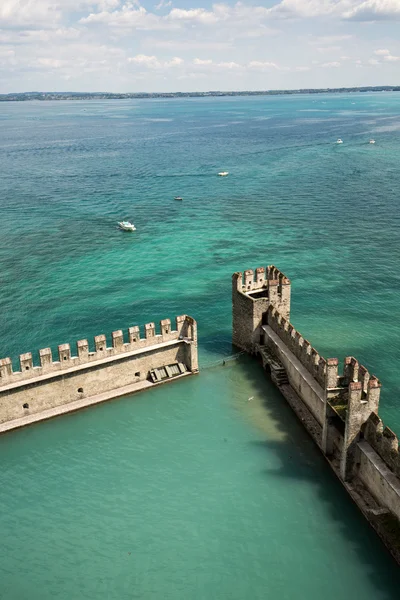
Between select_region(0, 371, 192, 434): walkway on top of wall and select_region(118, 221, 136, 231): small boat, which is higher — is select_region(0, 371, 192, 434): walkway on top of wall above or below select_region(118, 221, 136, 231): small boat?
below

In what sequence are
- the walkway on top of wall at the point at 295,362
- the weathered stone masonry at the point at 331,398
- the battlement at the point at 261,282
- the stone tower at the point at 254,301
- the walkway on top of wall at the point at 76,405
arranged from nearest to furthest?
the weathered stone masonry at the point at 331,398 < the walkway on top of wall at the point at 295,362 < the walkway on top of wall at the point at 76,405 < the battlement at the point at 261,282 < the stone tower at the point at 254,301

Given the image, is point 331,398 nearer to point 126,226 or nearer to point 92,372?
point 92,372

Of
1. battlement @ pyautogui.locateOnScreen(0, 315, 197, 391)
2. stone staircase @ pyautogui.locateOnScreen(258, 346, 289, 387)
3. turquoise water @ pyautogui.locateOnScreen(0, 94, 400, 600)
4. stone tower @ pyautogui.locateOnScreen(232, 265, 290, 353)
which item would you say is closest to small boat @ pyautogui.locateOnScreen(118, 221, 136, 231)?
turquoise water @ pyautogui.locateOnScreen(0, 94, 400, 600)

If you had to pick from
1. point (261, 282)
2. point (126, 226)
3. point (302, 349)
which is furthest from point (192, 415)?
point (126, 226)

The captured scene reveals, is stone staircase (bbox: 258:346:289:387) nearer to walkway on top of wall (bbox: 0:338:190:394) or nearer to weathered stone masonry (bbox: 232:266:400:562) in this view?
weathered stone masonry (bbox: 232:266:400:562)

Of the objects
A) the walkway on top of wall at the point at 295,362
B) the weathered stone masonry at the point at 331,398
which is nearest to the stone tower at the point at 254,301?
the weathered stone masonry at the point at 331,398

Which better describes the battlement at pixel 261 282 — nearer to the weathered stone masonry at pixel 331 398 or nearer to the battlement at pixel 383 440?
the weathered stone masonry at pixel 331 398
